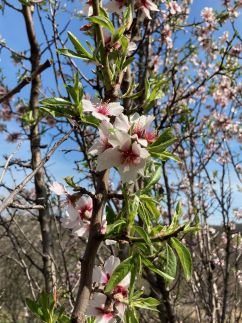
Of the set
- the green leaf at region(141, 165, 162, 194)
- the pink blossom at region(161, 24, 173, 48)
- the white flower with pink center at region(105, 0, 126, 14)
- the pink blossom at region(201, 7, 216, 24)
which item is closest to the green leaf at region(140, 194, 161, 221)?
the green leaf at region(141, 165, 162, 194)

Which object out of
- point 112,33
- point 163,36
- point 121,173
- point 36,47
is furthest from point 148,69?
point 121,173

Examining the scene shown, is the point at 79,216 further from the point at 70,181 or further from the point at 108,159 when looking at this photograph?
the point at 108,159

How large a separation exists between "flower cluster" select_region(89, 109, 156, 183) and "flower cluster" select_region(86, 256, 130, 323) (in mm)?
300

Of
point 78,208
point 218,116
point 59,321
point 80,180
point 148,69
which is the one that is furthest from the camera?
point 218,116

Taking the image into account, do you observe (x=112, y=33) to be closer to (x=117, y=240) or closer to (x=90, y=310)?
(x=117, y=240)

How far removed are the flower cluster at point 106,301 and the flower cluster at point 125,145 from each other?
→ 300 mm

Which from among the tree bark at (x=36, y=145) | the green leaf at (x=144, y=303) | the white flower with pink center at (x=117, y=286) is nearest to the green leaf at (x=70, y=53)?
the white flower with pink center at (x=117, y=286)

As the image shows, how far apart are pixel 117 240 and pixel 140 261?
87mm

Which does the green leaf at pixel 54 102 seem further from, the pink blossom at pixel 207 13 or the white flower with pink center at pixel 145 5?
the pink blossom at pixel 207 13

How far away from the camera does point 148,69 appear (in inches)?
147

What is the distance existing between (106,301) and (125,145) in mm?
445

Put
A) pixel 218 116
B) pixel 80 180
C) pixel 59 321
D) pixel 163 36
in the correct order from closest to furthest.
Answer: pixel 59 321 < pixel 80 180 < pixel 163 36 < pixel 218 116

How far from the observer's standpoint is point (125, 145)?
3.44ft

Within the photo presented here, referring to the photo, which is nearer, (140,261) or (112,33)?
(140,261)
